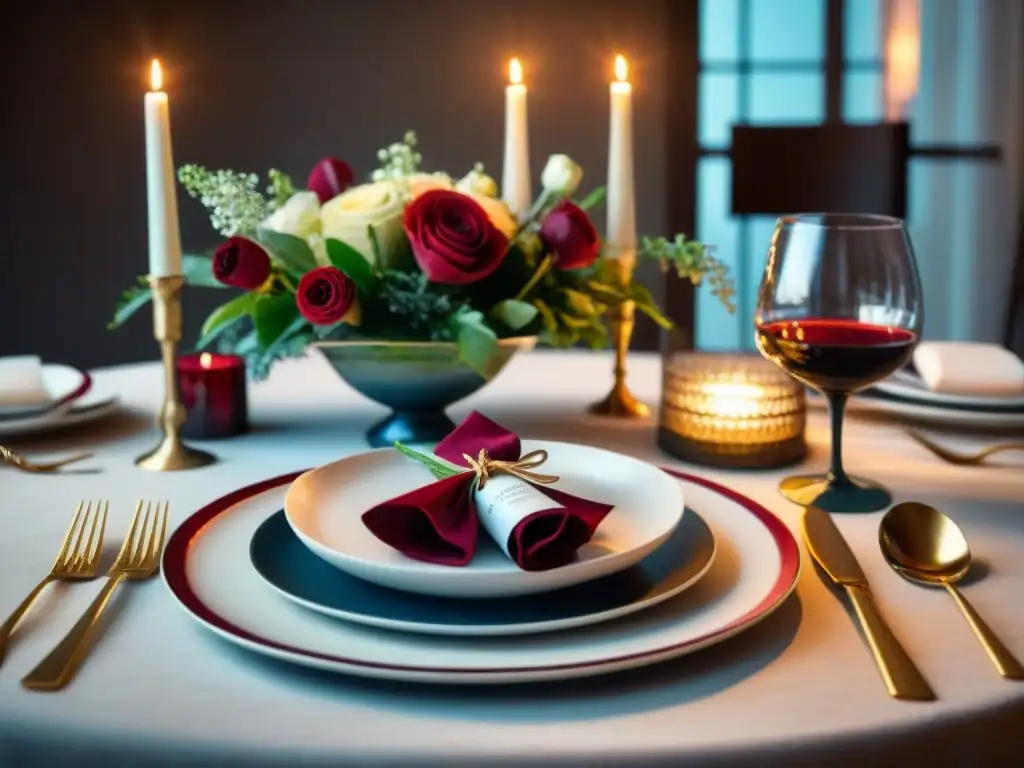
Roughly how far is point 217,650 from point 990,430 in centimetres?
82

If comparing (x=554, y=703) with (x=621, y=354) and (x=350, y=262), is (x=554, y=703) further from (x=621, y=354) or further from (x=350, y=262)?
(x=621, y=354)

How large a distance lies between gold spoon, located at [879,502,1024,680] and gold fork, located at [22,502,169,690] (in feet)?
1.55

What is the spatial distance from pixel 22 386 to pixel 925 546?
84 cm

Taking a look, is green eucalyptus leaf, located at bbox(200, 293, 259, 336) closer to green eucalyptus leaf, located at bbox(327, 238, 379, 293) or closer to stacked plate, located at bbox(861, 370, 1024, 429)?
green eucalyptus leaf, located at bbox(327, 238, 379, 293)

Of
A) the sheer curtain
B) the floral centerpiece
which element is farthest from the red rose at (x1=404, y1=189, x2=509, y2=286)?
the sheer curtain

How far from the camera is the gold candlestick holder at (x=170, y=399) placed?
0.96m

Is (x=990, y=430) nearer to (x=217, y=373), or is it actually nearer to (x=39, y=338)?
(x=217, y=373)

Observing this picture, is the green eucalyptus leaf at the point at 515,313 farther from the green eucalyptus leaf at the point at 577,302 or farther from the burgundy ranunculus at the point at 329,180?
the burgundy ranunculus at the point at 329,180

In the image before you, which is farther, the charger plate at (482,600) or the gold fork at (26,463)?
the gold fork at (26,463)

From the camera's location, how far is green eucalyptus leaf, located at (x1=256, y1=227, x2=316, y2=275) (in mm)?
954

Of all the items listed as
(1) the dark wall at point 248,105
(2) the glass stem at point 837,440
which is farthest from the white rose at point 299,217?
(1) the dark wall at point 248,105

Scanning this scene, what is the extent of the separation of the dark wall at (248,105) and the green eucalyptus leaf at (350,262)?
88.6 inches

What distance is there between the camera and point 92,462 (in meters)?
0.97

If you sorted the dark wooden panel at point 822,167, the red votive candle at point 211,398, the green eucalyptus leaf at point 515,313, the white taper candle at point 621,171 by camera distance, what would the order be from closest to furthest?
the green eucalyptus leaf at point 515,313, the red votive candle at point 211,398, the white taper candle at point 621,171, the dark wooden panel at point 822,167
